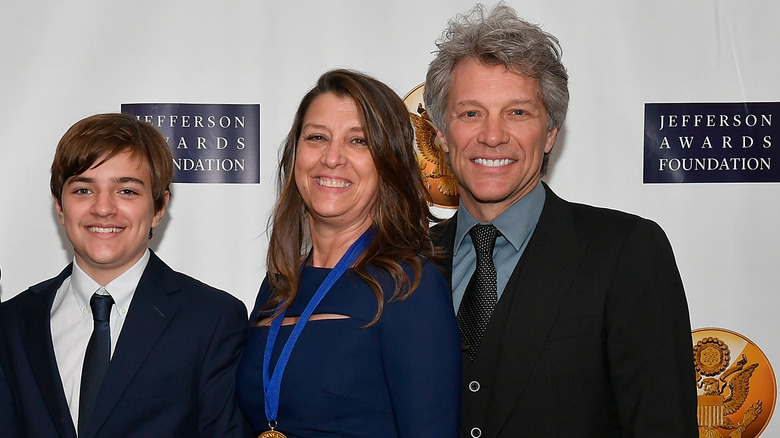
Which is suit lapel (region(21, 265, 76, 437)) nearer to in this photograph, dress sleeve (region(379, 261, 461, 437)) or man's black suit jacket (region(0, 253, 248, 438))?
man's black suit jacket (region(0, 253, 248, 438))

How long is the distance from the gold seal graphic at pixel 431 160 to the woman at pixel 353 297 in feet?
2.72

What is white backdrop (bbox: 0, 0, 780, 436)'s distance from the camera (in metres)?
2.58

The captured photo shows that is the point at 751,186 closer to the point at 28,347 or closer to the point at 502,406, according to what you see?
the point at 502,406

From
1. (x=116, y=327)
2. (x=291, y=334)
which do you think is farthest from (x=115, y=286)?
(x=291, y=334)

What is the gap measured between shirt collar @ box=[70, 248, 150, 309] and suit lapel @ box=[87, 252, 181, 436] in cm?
3

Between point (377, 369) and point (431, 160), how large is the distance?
1.18m

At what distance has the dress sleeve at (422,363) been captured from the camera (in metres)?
1.49

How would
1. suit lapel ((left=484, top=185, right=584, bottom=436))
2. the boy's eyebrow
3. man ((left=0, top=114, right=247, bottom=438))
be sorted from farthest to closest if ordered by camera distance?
the boy's eyebrow, man ((left=0, top=114, right=247, bottom=438)), suit lapel ((left=484, top=185, right=584, bottom=436))

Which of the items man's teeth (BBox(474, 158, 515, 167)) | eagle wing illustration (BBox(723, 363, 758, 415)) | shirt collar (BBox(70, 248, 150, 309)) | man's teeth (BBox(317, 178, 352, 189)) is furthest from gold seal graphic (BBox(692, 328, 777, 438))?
shirt collar (BBox(70, 248, 150, 309))

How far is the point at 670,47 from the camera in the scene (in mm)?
2598

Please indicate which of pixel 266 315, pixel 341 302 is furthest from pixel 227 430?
pixel 341 302

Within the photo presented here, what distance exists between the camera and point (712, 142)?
8.45 ft

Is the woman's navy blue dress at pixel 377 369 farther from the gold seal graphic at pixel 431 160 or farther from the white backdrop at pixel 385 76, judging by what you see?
the white backdrop at pixel 385 76

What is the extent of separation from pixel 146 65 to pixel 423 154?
0.96 m
